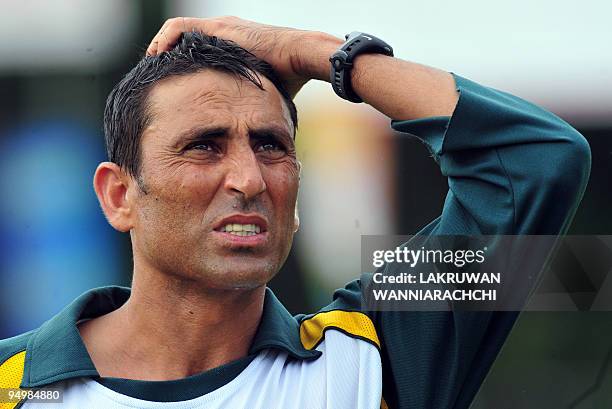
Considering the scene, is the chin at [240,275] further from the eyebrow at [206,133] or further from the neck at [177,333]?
the eyebrow at [206,133]

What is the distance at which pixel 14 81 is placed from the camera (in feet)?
16.1

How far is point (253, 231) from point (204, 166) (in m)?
0.18

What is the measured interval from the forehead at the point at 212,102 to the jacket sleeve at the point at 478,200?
12.1 inches

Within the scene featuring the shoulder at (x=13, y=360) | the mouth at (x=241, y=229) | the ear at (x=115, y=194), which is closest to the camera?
the mouth at (x=241, y=229)

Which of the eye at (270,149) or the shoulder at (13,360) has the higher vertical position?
the eye at (270,149)

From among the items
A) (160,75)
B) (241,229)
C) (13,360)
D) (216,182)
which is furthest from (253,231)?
(13,360)

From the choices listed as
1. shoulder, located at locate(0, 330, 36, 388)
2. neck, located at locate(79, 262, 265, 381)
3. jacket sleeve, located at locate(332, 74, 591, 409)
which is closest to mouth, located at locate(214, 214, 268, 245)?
neck, located at locate(79, 262, 265, 381)

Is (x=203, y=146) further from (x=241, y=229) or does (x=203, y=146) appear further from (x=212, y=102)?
(x=241, y=229)

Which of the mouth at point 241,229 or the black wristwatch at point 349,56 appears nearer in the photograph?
the mouth at point 241,229

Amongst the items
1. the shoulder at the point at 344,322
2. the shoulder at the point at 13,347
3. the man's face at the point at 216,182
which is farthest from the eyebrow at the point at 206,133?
the shoulder at the point at 13,347

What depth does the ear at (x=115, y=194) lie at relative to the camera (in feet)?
9.19

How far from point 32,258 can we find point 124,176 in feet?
6.65

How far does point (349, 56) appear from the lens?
2777 millimetres

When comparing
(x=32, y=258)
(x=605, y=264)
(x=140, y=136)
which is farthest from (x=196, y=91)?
(x=32, y=258)
